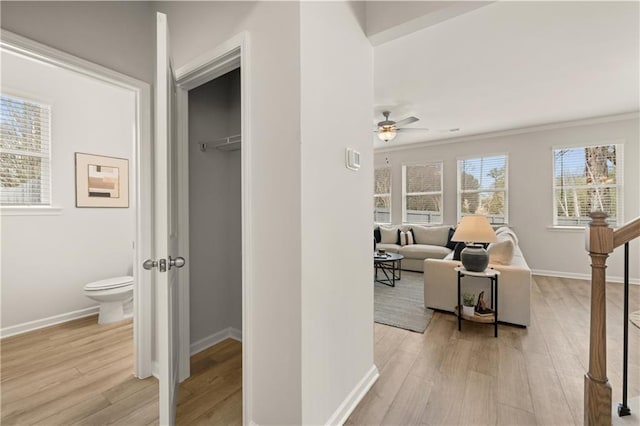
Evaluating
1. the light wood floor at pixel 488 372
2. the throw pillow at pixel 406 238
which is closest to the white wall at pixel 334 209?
the light wood floor at pixel 488 372

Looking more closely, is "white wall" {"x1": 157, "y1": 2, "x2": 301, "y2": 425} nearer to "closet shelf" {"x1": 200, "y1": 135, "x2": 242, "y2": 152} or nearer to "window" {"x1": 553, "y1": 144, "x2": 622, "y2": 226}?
"closet shelf" {"x1": 200, "y1": 135, "x2": 242, "y2": 152}

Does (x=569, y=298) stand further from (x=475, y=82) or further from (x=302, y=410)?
(x=302, y=410)

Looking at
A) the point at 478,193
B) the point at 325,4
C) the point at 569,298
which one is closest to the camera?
the point at 325,4

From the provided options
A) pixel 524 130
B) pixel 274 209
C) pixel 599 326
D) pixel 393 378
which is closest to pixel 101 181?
pixel 274 209

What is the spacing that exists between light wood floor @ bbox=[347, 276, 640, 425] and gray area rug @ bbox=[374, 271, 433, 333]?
124mm

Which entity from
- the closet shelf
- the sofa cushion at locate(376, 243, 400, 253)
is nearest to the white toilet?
the closet shelf

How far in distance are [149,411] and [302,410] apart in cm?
106

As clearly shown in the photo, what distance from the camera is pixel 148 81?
209 cm

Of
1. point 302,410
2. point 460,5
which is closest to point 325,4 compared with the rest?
point 460,5

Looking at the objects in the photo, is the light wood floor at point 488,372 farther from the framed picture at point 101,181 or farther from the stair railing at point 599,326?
the framed picture at point 101,181

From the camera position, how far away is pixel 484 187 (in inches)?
227

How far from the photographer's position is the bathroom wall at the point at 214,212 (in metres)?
2.32

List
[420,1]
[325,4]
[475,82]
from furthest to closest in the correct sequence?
[475,82]
[420,1]
[325,4]

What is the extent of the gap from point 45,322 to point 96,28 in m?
2.90
